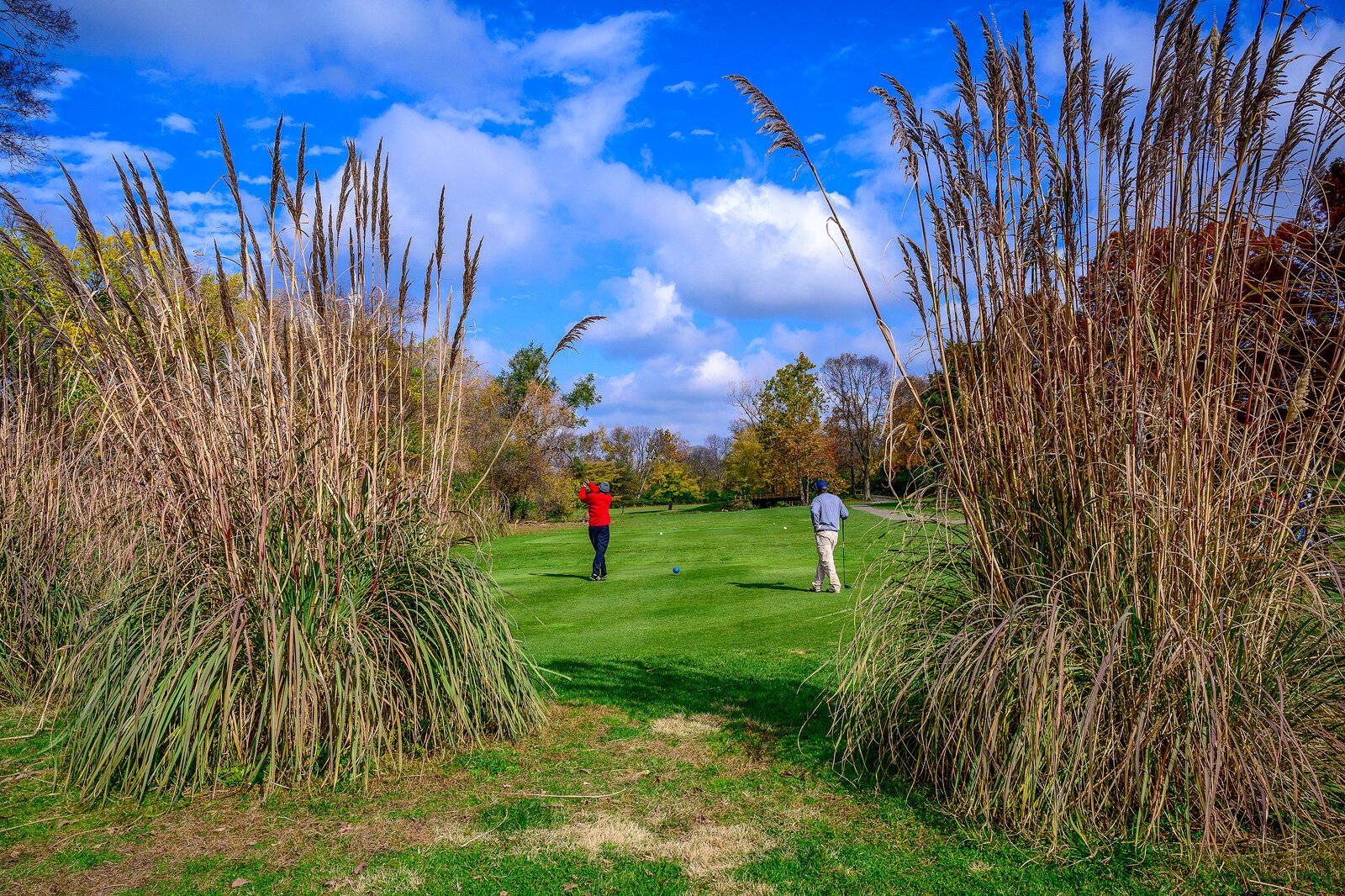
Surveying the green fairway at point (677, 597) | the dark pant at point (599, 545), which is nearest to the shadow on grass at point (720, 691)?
the green fairway at point (677, 597)

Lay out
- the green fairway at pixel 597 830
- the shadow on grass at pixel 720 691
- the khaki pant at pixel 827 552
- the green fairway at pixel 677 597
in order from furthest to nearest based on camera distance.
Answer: the khaki pant at pixel 827 552 < the green fairway at pixel 677 597 < the shadow on grass at pixel 720 691 < the green fairway at pixel 597 830

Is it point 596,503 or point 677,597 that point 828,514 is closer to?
point 677,597

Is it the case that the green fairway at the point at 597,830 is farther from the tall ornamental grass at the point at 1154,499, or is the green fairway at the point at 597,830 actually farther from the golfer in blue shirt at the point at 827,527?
the golfer in blue shirt at the point at 827,527

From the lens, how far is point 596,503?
43.8ft

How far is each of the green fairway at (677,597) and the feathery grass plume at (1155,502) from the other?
39.9 inches

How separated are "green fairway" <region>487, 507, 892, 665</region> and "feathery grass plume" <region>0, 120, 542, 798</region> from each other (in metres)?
1.16

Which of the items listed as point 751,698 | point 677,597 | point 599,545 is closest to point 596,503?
point 599,545

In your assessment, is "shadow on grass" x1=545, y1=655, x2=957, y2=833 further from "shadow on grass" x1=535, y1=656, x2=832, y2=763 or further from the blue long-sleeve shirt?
the blue long-sleeve shirt

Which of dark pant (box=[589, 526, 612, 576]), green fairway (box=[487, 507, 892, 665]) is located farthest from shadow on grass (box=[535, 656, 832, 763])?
dark pant (box=[589, 526, 612, 576])

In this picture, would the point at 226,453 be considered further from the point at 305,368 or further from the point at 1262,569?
the point at 1262,569

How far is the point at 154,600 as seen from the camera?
389 centimetres

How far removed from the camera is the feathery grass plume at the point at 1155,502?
289cm

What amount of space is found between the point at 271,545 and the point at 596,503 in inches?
375

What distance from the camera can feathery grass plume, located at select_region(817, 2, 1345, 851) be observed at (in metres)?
2.89
